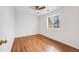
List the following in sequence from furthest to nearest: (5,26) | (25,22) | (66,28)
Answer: (25,22) < (66,28) < (5,26)

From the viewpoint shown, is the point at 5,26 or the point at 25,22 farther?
the point at 25,22

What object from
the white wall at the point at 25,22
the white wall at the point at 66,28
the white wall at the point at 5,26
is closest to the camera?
the white wall at the point at 5,26

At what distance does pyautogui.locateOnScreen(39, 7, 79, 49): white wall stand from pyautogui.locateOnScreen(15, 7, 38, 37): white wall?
326mm

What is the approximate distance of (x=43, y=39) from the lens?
4.01 metres

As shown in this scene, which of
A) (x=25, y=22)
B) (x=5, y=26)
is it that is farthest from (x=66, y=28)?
(x=5, y=26)

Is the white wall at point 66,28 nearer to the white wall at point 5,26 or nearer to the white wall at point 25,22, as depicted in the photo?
the white wall at point 25,22

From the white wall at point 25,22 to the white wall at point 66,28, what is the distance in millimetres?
326

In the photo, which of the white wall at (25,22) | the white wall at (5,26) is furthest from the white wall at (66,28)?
the white wall at (5,26)

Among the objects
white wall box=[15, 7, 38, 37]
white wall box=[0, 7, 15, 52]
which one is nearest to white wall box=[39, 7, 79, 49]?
white wall box=[15, 7, 38, 37]

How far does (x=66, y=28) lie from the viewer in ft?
11.5

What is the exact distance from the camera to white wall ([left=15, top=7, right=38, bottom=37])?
355 centimetres

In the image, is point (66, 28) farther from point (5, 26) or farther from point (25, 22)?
point (5, 26)

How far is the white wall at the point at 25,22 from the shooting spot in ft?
11.6

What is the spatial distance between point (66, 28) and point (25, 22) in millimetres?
1710
